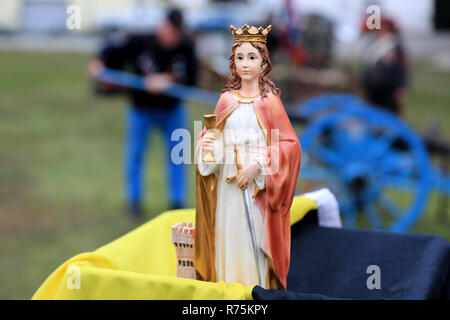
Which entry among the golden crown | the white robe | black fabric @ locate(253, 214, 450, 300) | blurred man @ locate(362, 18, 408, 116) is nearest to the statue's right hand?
the white robe

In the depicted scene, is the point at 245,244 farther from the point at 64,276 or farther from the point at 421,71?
the point at 421,71

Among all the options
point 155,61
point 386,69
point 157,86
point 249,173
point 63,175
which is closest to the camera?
point 249,173

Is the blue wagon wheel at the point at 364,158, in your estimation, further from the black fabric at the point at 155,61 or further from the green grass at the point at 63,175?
the black fabric at the point at 155,61

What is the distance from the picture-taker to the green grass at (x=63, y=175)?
148 inches

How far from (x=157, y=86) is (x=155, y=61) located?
31cm

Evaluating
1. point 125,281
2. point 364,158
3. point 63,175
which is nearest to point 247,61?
point 125,281

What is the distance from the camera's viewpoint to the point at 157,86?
3971mm

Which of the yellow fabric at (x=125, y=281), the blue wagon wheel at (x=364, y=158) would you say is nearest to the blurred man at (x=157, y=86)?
the blue wagon wheel at (x=364, y=158)

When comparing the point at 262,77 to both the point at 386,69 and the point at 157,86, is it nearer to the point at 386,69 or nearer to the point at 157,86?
the point at 157,86

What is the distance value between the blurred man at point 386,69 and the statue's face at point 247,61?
2.85 meters

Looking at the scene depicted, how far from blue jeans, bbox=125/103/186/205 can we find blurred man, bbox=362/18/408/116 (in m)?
1.54

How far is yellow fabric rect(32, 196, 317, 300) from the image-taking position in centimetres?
168

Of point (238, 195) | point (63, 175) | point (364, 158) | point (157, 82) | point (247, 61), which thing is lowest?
point (63, 175)

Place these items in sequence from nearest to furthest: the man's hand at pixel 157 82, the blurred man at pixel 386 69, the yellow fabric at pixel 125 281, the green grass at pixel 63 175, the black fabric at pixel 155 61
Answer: the yellow fabric at pixel 125 281 < the green grass at pixel 63 175 < the man's hand at pixel 157 82 < the black fabric at pixel 155 61 < the blurred man at pixel 386 69
